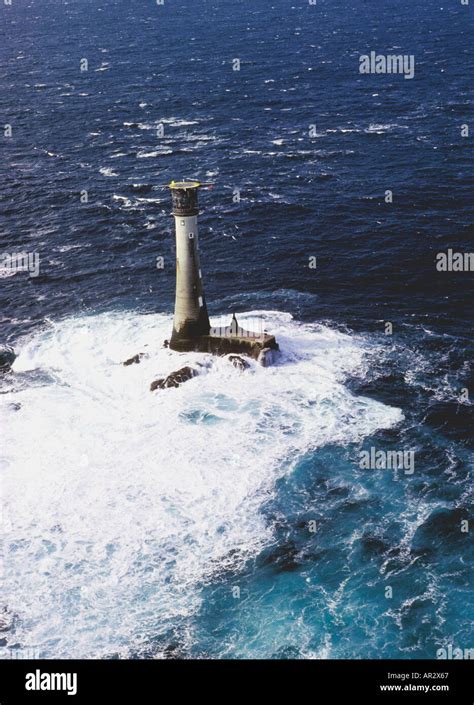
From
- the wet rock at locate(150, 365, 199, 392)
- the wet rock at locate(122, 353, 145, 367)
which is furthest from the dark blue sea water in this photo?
the wet rock at locate(150, 365, 199, 392)

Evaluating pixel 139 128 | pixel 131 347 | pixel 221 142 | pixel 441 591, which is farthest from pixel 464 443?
pixel 139 128

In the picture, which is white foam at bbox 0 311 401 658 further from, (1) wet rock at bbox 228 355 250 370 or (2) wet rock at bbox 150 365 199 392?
(2) wet rock at bbox 150 365 199 392

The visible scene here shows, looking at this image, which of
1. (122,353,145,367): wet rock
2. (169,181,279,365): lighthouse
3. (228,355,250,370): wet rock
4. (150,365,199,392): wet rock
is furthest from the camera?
(122,353,145,367): wet rock

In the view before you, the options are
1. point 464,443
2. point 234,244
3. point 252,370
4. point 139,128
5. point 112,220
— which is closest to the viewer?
point 464,443

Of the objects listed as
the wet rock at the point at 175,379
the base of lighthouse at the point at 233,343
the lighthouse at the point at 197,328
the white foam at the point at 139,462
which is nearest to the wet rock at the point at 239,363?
the white foam at the point at 139,462

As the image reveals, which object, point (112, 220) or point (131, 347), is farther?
point (112, 220)
